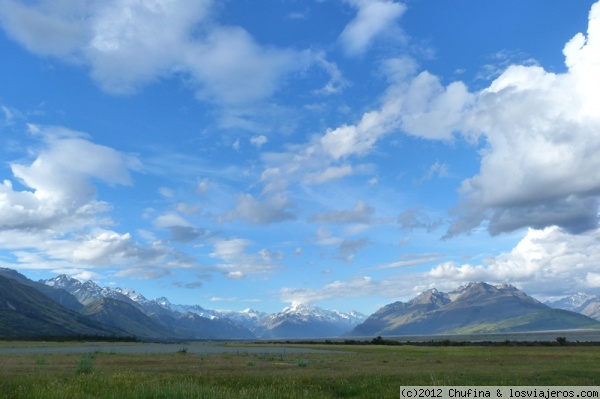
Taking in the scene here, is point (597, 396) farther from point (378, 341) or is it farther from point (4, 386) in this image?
A: point (378, 341)

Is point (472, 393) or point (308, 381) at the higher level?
point (472, 393)

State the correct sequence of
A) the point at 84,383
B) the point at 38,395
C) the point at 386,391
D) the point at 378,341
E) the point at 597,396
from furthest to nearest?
the point at 378,341 → the point at 386,391 → the point at 84,383 → the point at 597,396 → the point at 38,395

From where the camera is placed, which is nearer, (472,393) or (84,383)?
(472,393)

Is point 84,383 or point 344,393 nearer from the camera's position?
point 84,383

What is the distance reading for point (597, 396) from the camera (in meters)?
16.3

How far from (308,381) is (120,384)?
1237 cm

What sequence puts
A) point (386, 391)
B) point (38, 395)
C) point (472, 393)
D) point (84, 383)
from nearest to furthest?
point (38, 395) < point (472, 393) < point (84, 383) < point (386, 391)

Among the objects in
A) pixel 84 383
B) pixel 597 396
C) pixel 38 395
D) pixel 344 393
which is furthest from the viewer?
pixel 344 393

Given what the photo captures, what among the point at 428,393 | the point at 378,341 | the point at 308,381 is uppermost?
the point at 428,393

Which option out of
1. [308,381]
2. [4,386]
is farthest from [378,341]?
[4,386]

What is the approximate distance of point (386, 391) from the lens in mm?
20203

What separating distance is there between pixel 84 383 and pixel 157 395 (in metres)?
7.13

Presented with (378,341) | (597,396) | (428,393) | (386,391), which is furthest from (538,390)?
(378,341)

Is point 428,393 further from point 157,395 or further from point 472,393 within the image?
point 157,395
